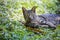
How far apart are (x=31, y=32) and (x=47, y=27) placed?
26 centimetres

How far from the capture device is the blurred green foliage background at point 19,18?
124 inches

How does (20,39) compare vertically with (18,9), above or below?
below

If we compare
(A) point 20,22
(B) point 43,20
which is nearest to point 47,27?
(B) point 43,20

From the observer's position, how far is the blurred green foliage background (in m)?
3.15

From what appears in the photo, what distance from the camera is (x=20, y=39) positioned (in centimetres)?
311

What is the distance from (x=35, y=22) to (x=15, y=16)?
0.29 metres

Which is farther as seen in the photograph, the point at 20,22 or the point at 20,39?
the point at 20,22

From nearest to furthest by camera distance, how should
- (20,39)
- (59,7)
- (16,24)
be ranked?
(20,39)
(16,24)
(59,7)

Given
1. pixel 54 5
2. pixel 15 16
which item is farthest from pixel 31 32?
pixel 54 5

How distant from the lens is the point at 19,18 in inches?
134

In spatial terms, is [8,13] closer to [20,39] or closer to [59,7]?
[20,39]

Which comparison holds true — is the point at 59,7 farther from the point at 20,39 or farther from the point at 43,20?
the point at 20,39

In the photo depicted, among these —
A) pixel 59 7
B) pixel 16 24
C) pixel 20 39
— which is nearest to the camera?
pixel 20 39

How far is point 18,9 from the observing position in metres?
3.46
